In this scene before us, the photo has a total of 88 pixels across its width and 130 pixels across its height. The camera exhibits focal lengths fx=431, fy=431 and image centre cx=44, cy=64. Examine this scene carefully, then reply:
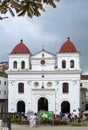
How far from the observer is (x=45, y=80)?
64.2 metres

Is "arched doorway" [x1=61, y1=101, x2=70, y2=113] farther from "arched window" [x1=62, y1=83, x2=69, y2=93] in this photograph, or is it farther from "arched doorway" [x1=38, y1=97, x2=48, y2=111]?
"arched doorway" [x1=38, y1=97, x2=48, y2=111]

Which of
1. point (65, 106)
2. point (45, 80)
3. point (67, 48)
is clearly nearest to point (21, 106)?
point (45, 80)

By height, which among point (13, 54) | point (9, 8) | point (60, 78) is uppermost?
point (13, 54)

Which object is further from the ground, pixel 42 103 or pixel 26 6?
pixel 42 103

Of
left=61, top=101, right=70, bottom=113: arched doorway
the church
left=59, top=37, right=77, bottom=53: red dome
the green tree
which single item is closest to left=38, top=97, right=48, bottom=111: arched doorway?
the church

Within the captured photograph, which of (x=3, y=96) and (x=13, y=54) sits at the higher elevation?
(x=13, y=54)

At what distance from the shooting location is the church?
62188 mm

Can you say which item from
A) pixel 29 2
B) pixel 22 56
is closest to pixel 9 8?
pixel 29 2

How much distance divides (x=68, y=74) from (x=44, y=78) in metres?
3.71

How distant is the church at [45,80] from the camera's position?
62.2 m

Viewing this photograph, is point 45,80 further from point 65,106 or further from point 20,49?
point 20,49

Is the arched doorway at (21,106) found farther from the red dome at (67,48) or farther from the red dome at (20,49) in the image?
the red dome at (67,48)

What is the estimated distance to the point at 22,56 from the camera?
216 ft

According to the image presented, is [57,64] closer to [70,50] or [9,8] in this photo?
[70,50]
